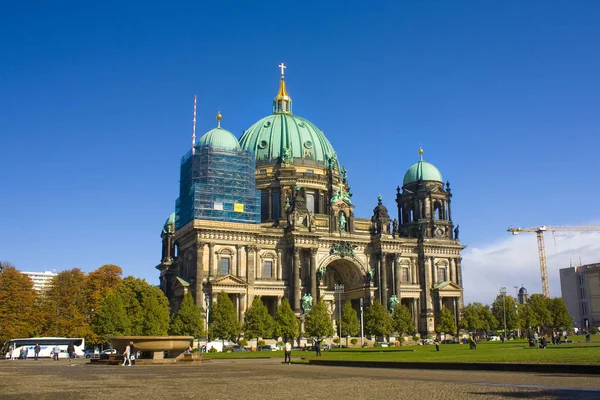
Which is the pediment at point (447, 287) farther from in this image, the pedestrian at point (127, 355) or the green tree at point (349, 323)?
the pedestrian at point (127, 355)

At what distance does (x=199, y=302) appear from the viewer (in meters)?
81.1

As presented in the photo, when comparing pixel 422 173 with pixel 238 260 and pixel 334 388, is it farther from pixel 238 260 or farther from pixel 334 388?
pixel 334 388

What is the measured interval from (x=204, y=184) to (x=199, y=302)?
15.7 meters

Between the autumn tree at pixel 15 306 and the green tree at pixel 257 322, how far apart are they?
97.3ft

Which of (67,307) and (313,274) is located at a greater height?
(313,274)

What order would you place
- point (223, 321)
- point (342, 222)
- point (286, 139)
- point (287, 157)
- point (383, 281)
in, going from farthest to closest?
point (286, 139) → point (287, 157) → point (342, 222) → point (383, 281) → point (223, 321)

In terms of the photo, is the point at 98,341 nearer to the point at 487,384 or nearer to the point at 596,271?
the point at 487,384

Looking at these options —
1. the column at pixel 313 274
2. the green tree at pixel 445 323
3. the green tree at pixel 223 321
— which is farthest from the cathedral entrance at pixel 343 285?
the green tree at pixel 223 321

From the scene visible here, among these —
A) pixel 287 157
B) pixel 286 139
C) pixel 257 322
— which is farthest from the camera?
pixel 286 139

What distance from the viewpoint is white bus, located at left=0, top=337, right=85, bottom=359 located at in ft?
248

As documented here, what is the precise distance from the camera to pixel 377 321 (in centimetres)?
8719

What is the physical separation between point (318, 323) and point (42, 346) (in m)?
33.8

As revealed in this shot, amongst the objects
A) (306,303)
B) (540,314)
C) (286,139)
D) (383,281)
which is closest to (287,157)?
(286,139)

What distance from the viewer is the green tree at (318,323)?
81.8 meters
